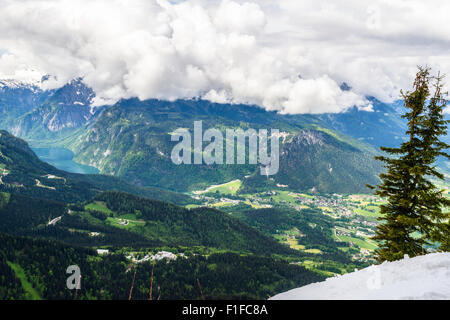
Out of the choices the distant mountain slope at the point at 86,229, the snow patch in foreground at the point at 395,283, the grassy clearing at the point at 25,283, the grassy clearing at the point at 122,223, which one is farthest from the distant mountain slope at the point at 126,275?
the grassy clearing at the point at 122,223

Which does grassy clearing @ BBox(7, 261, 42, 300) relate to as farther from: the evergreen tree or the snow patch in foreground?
the evergreen tree

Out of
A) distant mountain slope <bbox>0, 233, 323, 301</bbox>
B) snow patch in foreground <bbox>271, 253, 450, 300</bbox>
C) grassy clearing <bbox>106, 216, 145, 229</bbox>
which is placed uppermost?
grassy clearing <bbox>106, 216, 145, 229</bbox>

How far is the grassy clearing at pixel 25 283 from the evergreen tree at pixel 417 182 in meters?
83.2

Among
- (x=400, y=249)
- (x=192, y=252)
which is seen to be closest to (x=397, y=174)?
(x=400, y=249)

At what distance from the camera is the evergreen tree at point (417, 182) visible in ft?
96.1

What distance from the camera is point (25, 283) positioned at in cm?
8338

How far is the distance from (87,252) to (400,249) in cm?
11034

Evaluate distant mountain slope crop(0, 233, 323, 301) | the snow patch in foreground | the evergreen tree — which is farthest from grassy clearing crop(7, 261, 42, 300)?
the evergreen tree

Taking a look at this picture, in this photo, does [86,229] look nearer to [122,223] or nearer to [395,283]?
[122,223]

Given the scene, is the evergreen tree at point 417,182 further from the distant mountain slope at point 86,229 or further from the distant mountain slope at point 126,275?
the distant mountain slope at point 86,229

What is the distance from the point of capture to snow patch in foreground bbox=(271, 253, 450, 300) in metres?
16.4

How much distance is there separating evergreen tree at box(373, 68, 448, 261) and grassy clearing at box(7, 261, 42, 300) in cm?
8323
